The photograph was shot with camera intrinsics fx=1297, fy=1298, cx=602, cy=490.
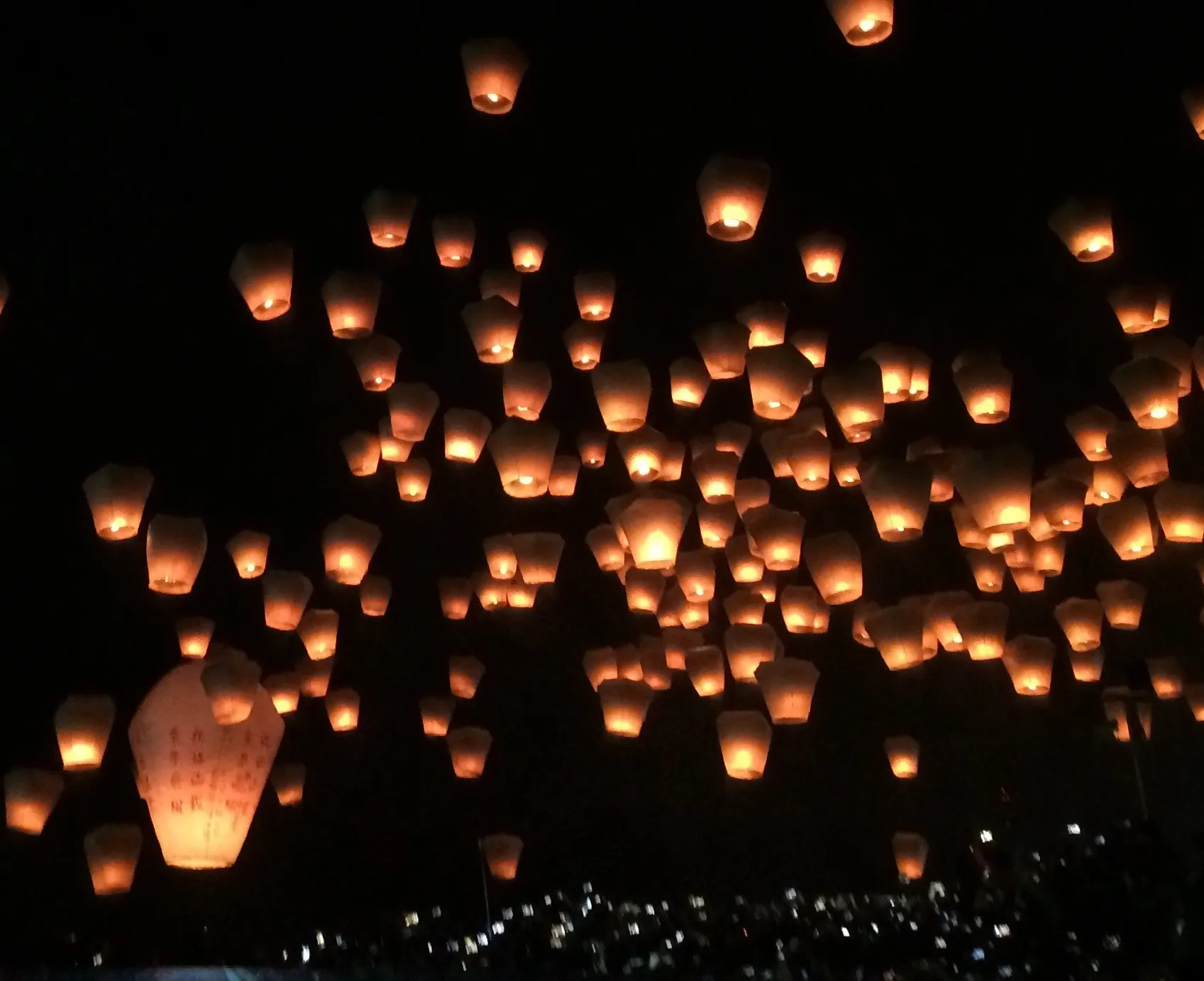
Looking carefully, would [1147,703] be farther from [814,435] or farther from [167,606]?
[167,606]

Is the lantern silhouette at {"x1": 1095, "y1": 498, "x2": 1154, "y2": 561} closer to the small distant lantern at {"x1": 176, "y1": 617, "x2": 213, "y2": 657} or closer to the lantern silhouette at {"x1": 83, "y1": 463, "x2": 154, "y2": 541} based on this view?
the lantern silhouette at {"x1": 83, "y1": 463, "x2": 154, "y2": 541}

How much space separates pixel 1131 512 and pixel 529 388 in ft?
9.74

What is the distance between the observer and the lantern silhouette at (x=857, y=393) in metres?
5.71

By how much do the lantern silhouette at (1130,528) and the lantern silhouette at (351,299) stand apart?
3.73 meters

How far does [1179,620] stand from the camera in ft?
25.5

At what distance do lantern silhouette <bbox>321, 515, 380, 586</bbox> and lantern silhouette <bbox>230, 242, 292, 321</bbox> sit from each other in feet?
4.38

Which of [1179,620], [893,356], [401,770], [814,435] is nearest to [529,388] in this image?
[814,435]

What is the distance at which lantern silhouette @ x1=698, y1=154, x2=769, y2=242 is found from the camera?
534 cm

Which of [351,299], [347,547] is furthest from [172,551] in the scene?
[351,299]

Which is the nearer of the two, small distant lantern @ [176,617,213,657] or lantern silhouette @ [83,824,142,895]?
lantern silhouette @ [83,824,142,895]

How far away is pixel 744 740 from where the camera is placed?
627 cm

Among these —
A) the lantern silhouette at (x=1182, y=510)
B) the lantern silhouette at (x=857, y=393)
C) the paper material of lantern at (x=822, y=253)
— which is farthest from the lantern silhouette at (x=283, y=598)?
the lantern silhouette at (x=1182, y=510)

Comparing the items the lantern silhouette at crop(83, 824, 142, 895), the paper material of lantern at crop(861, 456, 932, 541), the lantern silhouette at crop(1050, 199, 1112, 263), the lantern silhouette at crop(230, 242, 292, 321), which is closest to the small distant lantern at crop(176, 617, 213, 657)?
the lantern silhouette at crop(83, 824, 142, 895)

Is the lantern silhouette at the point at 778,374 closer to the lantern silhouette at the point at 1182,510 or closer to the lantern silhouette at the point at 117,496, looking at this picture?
the lantern silhouette at the point at 1182,510
